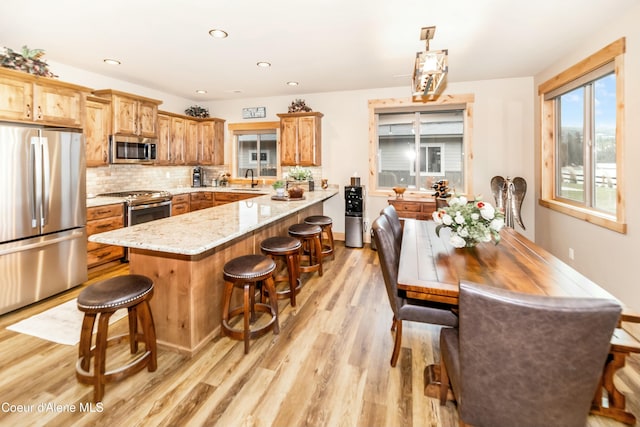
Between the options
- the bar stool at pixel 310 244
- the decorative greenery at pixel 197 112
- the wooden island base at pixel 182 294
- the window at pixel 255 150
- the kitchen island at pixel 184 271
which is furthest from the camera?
the window at pixel 255 150

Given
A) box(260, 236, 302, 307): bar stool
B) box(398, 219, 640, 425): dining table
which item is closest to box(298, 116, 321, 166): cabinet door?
box(260, 236, 302, 307): bar stool

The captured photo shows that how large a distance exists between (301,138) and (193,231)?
148 inches

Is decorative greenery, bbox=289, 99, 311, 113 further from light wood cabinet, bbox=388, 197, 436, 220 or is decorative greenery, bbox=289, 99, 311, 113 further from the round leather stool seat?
the round leather stool seat

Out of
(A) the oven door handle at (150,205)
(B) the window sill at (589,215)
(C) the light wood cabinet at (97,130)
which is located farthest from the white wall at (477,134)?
(C) the light wood cabinet at (97,130)

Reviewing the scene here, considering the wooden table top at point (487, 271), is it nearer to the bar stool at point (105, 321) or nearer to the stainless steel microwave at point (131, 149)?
the bar stool at point (105, 321)

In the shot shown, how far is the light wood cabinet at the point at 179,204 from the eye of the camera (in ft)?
17.1

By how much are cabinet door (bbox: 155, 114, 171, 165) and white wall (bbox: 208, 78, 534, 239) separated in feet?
7.29

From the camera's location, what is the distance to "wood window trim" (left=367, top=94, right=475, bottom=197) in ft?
16.5

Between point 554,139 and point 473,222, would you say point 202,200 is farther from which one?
point 554,139

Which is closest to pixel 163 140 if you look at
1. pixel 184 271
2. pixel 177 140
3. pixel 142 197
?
pixel 177 140

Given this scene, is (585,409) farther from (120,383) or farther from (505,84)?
(505,84)

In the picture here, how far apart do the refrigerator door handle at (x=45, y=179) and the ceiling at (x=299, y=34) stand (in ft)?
3.77

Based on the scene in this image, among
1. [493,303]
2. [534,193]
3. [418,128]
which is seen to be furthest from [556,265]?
[418,128]

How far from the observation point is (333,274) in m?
4.02
